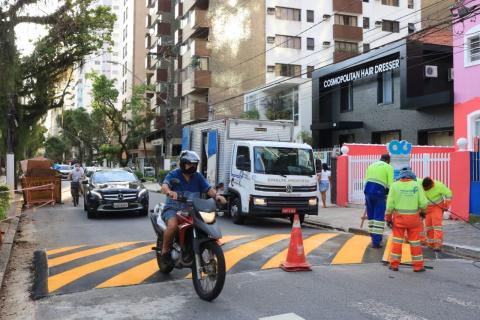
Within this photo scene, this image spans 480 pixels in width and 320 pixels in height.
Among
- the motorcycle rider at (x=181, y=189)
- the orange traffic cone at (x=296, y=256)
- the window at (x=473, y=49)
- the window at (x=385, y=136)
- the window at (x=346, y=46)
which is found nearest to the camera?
the motorcycle rider at (x=181, y=189)

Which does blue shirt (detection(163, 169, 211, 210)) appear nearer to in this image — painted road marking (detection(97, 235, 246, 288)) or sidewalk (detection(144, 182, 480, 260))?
painted road marking (detection(97, 235, 246, 288))

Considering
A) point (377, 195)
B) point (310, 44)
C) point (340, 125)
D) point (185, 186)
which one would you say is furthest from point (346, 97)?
point (185, 186)

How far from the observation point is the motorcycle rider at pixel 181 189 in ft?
21.7

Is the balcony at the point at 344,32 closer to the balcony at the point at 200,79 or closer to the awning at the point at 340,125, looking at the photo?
the balcony at the point at 200,79

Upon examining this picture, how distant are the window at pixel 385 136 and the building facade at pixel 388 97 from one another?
0.04ft

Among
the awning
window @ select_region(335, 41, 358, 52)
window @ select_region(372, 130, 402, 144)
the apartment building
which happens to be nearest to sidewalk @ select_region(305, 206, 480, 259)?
window @ select_region(372, 130, 402, 144)

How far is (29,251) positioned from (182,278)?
434 centimetres

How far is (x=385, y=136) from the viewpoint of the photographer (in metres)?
29.1

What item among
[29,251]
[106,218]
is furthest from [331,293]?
[106,218]

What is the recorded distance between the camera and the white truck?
13.0m

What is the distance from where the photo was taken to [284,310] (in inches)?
220

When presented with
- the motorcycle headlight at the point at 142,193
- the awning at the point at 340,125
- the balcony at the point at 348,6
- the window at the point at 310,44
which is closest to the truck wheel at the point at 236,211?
the motorcycle headlight at the point at 142,193

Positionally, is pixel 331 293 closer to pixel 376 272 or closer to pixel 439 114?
pixel 376 272

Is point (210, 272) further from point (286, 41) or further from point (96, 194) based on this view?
point (286, 41)
